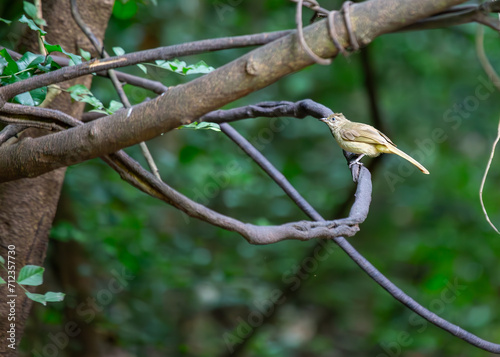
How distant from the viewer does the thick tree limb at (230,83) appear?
1094 millimetres

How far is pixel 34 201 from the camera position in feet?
7.15

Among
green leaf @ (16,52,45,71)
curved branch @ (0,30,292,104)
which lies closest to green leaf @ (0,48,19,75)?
green leaf @ (16,52,45,71)

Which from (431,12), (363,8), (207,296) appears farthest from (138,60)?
(207,296)

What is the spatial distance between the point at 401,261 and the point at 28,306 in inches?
186

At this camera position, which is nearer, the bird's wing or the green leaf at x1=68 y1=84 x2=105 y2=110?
the green leaf at x1=68 y1=84 x2=105 y2=110

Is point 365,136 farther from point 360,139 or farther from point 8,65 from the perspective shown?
point 8,65

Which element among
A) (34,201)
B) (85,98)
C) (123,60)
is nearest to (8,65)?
(85,98)

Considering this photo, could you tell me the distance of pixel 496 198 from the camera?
18.9ft

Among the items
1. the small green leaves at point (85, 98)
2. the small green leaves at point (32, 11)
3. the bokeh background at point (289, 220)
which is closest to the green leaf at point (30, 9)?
the small green leaves at point (32, 11)

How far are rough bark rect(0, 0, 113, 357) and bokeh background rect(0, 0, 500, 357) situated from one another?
1482mm

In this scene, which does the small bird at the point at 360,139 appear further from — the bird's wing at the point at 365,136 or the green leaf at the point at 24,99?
the green leaf at the point at 24,99

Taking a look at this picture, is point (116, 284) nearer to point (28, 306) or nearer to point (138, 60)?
point (28, 306)

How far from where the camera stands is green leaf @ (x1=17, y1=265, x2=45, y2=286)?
62.2 inches

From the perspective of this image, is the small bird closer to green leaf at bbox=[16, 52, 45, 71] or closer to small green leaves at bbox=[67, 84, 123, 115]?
small green leaves at bbox=[67, 84, 123, 115]
